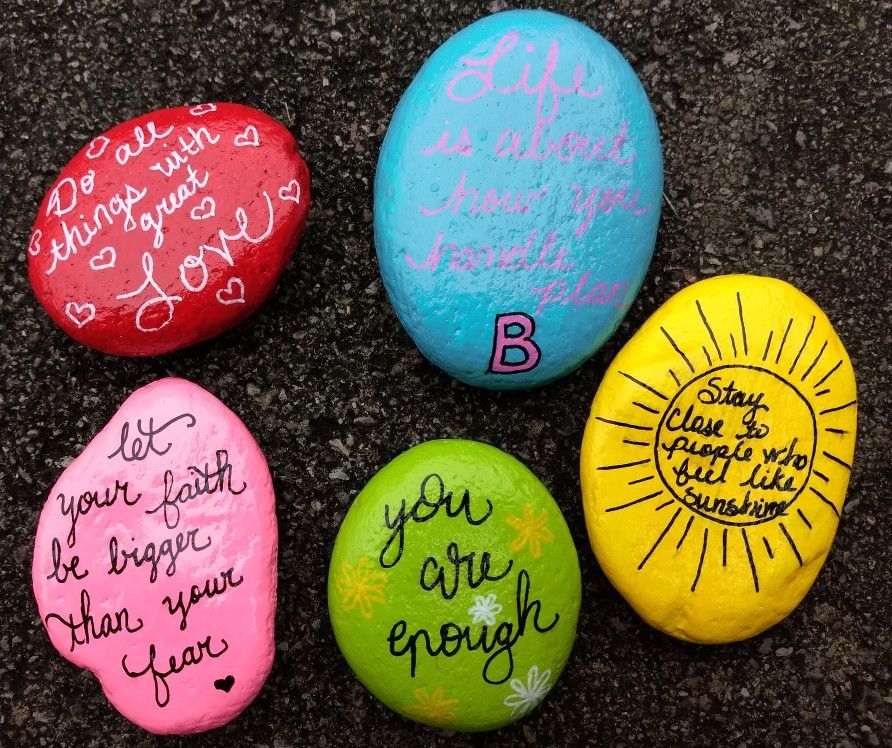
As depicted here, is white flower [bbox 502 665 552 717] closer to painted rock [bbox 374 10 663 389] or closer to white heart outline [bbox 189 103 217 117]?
painted rock [bbox 374 10 663 389]

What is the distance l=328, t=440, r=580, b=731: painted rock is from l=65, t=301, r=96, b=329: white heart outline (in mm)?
344

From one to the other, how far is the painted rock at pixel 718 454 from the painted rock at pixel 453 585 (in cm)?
9

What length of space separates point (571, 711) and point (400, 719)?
0.66 feet

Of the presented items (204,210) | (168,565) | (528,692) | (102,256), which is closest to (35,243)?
(102,256)

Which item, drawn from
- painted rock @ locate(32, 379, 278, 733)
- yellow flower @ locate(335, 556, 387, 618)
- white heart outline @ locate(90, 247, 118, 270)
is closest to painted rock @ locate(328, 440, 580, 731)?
yellow flower @ locate(335, 556, 387, 618)

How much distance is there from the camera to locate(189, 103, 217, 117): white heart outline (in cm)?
74

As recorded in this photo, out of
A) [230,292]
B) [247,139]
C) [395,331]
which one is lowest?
[395,331]

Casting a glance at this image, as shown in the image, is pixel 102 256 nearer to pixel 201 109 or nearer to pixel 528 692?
pixel 201 109

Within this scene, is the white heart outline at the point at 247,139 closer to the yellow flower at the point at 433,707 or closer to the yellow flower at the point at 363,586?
the yellow flower at the point at 363,586

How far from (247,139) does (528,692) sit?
65cm

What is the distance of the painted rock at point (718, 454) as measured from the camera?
73 cm

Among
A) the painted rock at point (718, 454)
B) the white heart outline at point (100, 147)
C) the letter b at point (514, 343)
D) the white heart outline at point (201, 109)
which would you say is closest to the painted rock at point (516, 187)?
the letter b at point (514, 343)

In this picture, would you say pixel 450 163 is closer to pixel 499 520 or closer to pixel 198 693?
pixel 499 520

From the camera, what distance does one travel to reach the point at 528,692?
29.1 inches
